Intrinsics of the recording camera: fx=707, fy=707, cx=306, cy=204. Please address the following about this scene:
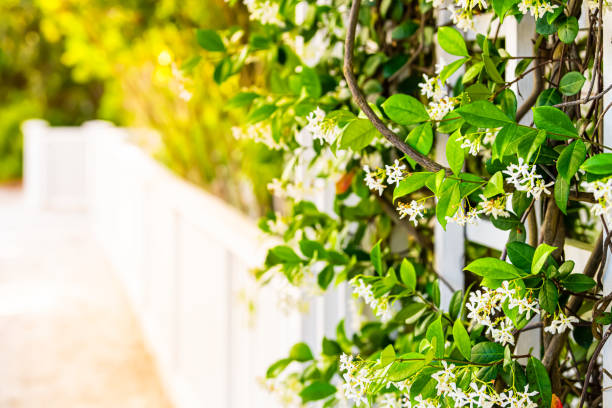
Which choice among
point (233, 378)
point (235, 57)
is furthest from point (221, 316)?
point (235, 57)

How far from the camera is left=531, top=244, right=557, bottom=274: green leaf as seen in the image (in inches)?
23.8

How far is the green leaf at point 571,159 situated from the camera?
1.92 ft

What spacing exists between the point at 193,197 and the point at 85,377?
1.01 metres

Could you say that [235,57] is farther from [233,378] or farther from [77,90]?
[77,90]

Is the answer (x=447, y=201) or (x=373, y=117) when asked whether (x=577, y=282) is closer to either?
(x=447, y=201)

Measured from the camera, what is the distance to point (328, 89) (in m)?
0.98

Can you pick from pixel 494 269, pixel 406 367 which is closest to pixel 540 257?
pixel 494 269

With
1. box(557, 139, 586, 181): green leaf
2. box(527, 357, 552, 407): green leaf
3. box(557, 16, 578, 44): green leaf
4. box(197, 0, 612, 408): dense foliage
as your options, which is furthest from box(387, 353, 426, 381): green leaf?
box(557, 16, 578, 44): green leaf

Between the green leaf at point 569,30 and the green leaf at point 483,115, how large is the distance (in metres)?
0.11

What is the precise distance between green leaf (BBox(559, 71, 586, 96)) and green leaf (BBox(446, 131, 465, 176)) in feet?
0.41

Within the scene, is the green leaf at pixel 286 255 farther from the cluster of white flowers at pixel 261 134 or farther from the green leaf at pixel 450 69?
the green leaf at pixel 450 69

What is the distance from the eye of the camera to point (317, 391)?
1.00 metres

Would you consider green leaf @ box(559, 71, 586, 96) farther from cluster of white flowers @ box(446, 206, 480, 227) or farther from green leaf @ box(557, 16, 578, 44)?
cluster of white flowers @ box(446, 206, 480, 227)

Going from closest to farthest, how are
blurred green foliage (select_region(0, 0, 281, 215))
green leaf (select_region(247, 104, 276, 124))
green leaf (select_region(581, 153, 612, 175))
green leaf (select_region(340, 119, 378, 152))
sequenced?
1. green leaf (select_region(581, 153, 612, 175))
2. green leaf (select_region(340, 119, 378, 152))
3. green leaf (select_region(247, 104, 276, 124))
4. blurred green foliage (select_region(0, 0, 281, 215))
